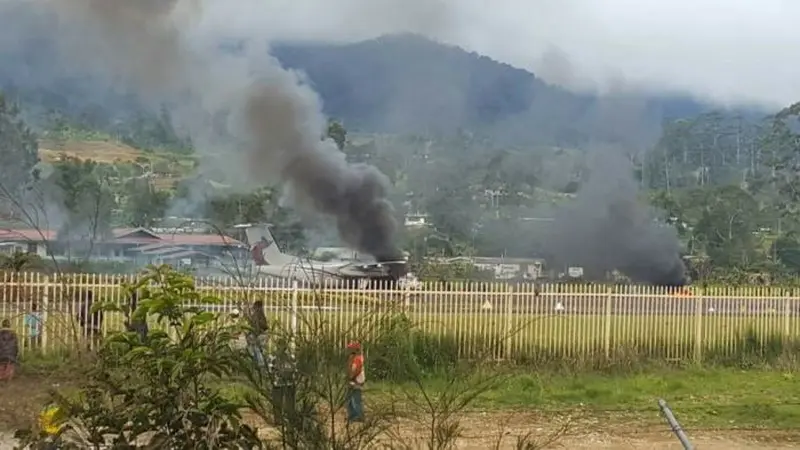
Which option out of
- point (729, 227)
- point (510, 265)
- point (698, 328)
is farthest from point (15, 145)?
point (698, 328)

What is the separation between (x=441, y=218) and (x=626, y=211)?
1668cm

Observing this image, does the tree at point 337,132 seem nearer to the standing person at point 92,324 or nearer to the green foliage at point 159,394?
the standing person at point 92,324

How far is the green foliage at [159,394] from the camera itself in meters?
4.81

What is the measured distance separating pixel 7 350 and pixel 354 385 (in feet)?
25.8

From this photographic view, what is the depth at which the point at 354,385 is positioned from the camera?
558 centimetres

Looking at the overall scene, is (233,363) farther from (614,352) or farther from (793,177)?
(793,177)

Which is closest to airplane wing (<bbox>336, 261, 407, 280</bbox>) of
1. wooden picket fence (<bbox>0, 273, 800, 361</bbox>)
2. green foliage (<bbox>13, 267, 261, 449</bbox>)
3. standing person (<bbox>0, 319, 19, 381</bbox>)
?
wooden picket fence (<bbox>0, 273, 800, 361</bbox>)

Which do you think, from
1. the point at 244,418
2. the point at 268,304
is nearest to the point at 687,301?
the point at 268,304

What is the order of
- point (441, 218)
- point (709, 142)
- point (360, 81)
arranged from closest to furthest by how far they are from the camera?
point (441, 218), point (709, 142), point (360, 81)

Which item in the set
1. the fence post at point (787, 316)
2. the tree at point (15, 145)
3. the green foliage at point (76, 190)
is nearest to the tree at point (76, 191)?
the green foliage at point (76, 190)

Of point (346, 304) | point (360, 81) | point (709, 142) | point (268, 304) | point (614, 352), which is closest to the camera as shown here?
point (268, 304)

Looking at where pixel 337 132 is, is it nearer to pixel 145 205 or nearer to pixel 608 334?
pixel 145 205

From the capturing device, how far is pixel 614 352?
614 inches

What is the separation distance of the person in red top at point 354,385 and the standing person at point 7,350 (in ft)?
21.6
